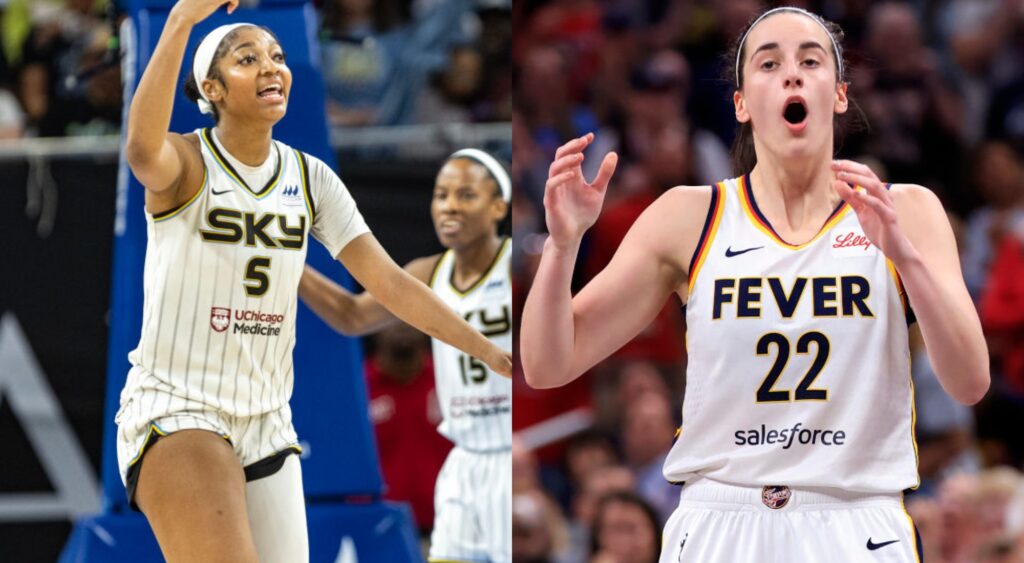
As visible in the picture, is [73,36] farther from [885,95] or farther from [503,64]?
[885,95]

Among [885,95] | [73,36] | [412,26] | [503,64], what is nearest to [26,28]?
[73,36]

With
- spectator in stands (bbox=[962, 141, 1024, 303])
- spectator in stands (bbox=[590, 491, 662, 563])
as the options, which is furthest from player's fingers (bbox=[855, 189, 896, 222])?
spectator in stands (bbox=[962, 141, 1024, 303])

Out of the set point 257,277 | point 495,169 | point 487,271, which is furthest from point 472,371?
point 257,277

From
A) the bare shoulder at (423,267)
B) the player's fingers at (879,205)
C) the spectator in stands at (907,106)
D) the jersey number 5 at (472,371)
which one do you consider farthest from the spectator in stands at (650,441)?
the player's fingers at (879,205)

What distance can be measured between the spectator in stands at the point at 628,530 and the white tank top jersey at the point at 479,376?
1130mm

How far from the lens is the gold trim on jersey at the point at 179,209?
3.69 meters

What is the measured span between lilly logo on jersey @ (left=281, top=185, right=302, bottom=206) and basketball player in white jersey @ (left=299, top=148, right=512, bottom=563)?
1.91 ft

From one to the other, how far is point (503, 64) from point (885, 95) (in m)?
2.74

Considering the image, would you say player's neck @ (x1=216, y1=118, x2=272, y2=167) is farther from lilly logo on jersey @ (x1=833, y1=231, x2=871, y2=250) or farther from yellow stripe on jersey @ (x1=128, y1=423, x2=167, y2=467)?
lilly logo on jersey @ (x1=833, y1=231, x2=871, y2=250)

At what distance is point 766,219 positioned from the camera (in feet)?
11.0

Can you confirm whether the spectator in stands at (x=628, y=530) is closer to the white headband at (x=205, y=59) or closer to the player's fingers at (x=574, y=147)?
the white headband at (x=205, y=59)

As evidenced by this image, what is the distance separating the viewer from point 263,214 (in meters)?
3.74

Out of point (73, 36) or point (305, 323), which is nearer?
point (305, 323)

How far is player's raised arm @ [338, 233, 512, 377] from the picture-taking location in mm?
4023
